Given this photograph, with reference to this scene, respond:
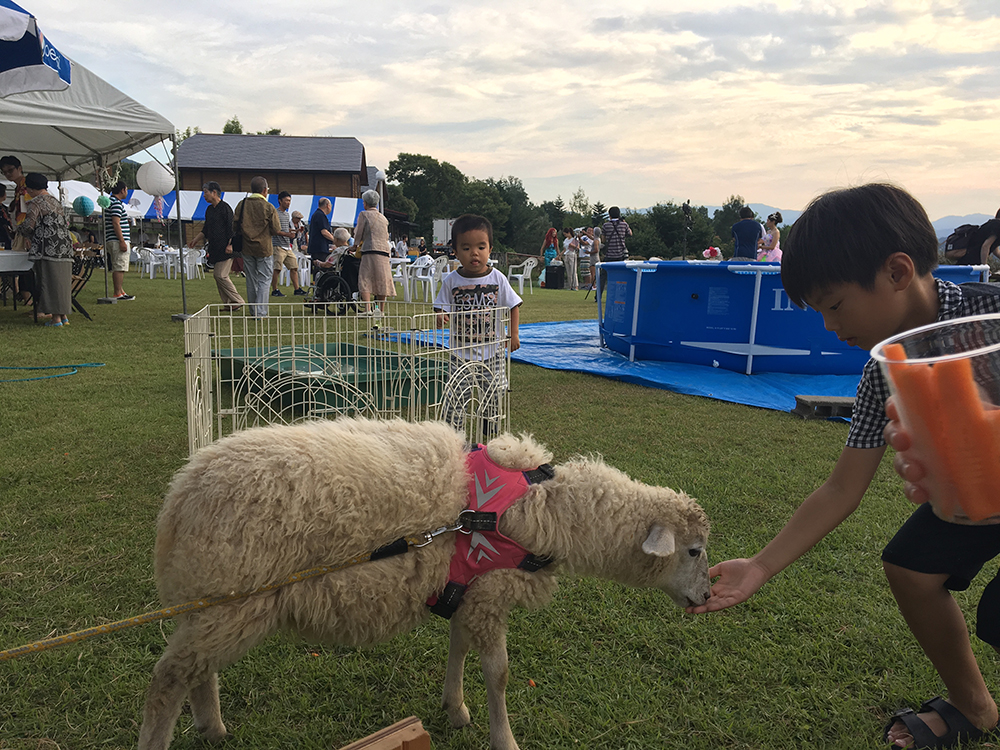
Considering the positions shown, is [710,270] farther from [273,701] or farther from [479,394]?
[273,701]

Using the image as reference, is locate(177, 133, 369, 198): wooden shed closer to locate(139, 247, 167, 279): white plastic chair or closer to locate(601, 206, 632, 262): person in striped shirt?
locate(139, 247, 167, 279): white plastic chair

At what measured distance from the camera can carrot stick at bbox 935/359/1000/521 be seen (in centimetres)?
115

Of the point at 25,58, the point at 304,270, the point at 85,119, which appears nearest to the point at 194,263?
the point at 304,270

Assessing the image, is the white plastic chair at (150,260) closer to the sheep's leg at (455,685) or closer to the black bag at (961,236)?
the black bag at (961,236)

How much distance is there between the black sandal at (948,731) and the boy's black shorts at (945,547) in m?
0.52

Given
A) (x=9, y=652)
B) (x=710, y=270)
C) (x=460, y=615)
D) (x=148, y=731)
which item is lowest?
(x=148, y=731)

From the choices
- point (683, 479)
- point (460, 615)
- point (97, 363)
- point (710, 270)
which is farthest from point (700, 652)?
point (97, 363)

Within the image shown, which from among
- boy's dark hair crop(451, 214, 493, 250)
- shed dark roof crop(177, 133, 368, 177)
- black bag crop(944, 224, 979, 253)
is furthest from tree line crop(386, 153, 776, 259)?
boy's dark hair crop(451, 214, 493, 250)

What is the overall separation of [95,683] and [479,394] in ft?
Result: 8.70

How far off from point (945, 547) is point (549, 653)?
1553mm

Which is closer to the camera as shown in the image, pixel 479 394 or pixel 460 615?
pixel 460 615

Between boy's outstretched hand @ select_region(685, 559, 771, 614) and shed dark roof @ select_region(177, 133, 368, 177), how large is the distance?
5316 cm

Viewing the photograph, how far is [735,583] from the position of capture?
7.07 ft

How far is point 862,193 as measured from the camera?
1.79 metres
